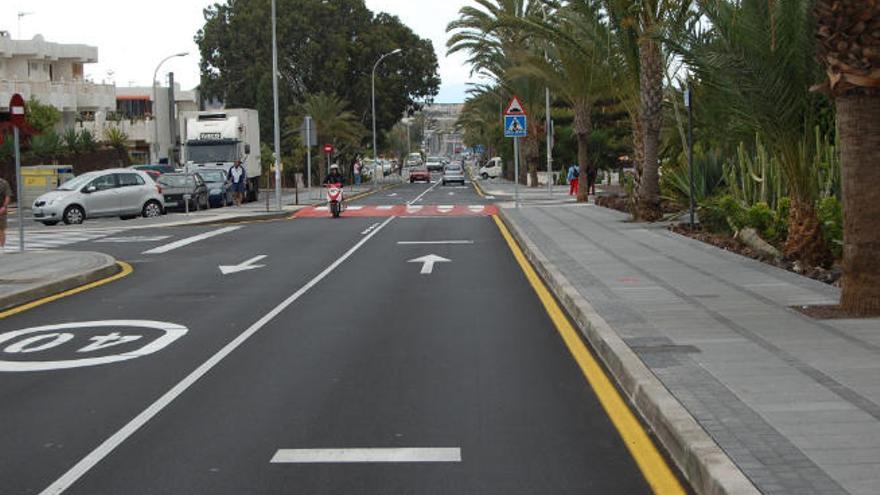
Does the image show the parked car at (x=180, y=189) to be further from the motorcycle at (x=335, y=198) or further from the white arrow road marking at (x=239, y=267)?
the white arrow road marking at (x=239, y=267)

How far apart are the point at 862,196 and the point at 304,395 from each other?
19.0ft

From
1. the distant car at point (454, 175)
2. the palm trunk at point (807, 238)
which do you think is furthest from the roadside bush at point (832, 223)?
the distant car at point (454, 175)

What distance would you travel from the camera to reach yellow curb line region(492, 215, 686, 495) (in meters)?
6.18

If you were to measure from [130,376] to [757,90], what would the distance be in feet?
29.5

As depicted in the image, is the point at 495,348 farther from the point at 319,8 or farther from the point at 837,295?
the point at 319,8

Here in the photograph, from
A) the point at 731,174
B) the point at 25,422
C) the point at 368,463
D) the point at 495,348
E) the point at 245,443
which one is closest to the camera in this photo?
the point at 368,463

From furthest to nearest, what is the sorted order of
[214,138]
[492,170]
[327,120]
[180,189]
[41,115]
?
1. [492,170]
2. [327,120]
3. [41,115]
4. [214,138]
5. [180,189]

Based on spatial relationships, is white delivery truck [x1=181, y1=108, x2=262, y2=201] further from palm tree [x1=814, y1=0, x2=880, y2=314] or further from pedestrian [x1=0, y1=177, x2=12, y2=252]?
palm tree [x1=814, y1=0, x2=880, y2=314]

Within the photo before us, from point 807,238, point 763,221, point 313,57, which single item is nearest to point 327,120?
point 313,57

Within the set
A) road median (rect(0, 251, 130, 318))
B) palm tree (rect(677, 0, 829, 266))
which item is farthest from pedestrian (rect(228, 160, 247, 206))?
palm tree (rect(677, 0, 829, 266))

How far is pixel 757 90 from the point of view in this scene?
14742mm

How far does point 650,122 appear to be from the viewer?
27516 mm

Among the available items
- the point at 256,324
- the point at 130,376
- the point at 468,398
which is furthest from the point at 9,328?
the point at 468,398

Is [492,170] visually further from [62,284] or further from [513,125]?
Result: [62,284]
